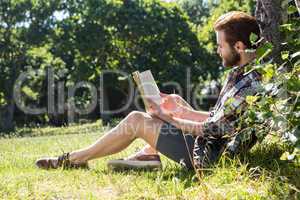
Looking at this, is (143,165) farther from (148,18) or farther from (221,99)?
(148,18)

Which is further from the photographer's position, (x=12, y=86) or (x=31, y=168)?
(x=12, y=86)

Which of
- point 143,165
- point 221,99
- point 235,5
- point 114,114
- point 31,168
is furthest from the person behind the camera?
point 114,114

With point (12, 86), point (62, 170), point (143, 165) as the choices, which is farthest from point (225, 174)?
point (12, 86)

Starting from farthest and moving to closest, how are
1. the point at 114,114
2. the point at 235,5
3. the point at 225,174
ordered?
the point at 114,114 → the point at 235,5 → the point at 225,174

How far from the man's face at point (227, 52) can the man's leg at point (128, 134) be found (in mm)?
988

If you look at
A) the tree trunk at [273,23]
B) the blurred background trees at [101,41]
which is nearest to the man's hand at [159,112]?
the tree trunk at [273,23]

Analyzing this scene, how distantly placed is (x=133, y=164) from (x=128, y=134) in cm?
42

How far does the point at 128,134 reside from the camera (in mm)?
5969

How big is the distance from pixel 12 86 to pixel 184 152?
3271 cm

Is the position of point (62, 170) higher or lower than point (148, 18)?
lower

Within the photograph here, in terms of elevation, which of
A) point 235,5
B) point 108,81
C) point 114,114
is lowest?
point 114,114

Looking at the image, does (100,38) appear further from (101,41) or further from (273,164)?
(273,164)

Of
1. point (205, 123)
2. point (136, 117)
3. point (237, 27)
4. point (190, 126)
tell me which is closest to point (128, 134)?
point (136, 117)

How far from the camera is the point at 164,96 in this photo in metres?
6.17
